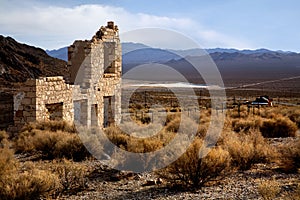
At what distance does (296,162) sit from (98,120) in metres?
9.52

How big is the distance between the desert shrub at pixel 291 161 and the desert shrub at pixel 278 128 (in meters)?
6.16

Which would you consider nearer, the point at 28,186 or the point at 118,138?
the point at 28,186

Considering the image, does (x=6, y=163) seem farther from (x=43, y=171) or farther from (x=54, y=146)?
(x=54, y=146)

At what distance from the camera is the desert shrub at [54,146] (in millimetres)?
9750

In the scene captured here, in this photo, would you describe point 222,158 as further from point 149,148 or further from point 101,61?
point 101,61

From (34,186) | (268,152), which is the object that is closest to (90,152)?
(34,186)

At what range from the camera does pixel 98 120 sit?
1633cm

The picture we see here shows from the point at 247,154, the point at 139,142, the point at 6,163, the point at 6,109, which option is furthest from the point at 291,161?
the point at 6,109

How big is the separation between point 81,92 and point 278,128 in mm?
7594

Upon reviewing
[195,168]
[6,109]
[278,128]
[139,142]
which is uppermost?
[6,109]

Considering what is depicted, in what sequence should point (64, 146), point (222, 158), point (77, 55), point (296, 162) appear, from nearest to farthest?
point (222, 158), point (296, 162), point (64, 146), point (77, 55)

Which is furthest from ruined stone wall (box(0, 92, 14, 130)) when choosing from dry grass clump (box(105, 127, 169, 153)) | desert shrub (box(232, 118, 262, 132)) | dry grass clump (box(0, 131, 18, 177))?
desert shrub (box(232, 118, 262, 132))

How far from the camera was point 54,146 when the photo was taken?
10102 millimetres

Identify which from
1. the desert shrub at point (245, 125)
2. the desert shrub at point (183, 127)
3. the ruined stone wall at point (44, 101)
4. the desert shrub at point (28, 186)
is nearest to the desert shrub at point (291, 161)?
the desert shrub at point (183, 127)
